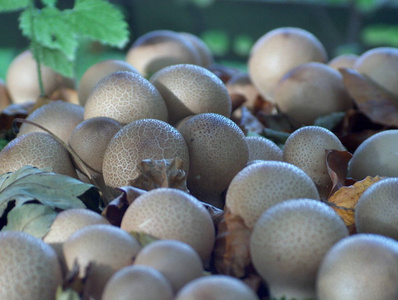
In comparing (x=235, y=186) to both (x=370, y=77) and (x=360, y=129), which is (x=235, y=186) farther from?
(x=370, y=77)

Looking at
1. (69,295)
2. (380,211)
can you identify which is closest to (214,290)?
(69,295)

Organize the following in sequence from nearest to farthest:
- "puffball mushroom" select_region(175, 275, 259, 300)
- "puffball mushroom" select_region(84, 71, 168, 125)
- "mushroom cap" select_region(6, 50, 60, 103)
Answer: "puffball mushroom" select_region(175, 275, 259, 300), "puffball mushroom" select_region(84, 71, 168, 125), "mushroom cap" select_region(6, 50, 60, 103)

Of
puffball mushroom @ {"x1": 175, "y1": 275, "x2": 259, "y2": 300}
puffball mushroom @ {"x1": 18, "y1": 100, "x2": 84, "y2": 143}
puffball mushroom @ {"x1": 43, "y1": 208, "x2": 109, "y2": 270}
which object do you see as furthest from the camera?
puffball mushroom @ {"x1": 18, "y1": 100, "x2": 84, "y2": 143}

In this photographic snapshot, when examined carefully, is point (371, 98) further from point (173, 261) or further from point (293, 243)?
point (173, 261)

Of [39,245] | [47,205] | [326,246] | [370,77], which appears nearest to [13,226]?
[47,205]

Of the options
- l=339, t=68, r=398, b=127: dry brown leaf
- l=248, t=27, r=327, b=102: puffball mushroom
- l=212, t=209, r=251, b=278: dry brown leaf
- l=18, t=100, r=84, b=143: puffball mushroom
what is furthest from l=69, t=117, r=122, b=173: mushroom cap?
l=248, t=27, r=327, b=102: puffball mushroom

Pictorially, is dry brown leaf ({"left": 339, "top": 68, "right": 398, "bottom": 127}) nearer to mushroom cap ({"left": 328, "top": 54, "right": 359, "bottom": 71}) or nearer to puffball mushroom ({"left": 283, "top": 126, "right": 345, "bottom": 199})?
mushroom cap ({"left": 328, "top": 54, "right": 359, "bottom": 71})

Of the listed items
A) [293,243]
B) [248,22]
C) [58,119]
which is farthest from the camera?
[248,22]
